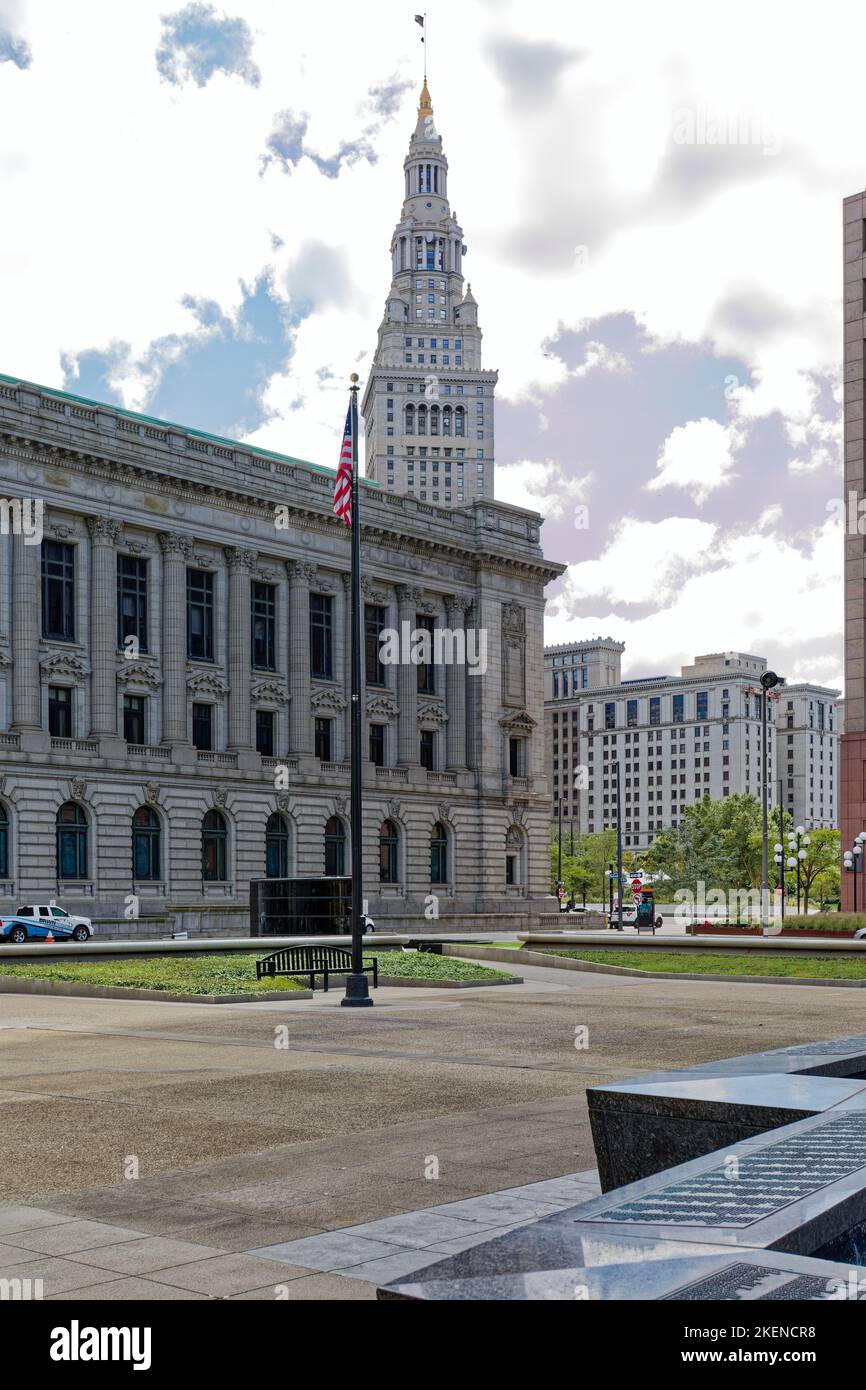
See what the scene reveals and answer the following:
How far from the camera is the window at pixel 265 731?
247 ft

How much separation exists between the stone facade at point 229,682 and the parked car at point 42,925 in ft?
12.7

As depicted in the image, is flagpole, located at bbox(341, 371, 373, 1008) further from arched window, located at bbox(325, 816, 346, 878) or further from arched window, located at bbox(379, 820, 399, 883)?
arched window, located at bbox(379, 820, 399, 883)

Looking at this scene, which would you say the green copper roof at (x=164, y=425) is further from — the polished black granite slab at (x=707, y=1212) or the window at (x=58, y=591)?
the polished black granite slab at (x=707, y=1212)

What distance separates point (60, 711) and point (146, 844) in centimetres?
786

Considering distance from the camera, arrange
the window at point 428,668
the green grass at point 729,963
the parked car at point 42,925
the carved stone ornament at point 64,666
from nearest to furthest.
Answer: the green grass at point 729,963, the parked car at point 42,925, the carved stone ornament at point 64,666, the window at point 428,668

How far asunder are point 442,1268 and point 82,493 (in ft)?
213

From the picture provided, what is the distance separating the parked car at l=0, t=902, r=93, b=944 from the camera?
52625mm

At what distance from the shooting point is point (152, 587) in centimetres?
7031

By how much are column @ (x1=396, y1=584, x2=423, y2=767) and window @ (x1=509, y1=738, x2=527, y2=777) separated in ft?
30.2

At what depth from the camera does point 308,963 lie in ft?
116

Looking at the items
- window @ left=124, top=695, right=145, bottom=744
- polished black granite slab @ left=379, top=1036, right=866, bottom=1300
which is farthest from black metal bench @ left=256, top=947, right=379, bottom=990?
window @ left=124, top=695, right=145, bottom=744

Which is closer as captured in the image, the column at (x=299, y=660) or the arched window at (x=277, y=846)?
the arched window at (x=277, y=846)

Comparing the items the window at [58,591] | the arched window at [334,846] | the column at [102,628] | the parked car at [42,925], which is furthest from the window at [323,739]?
the parked car at [42,925]
